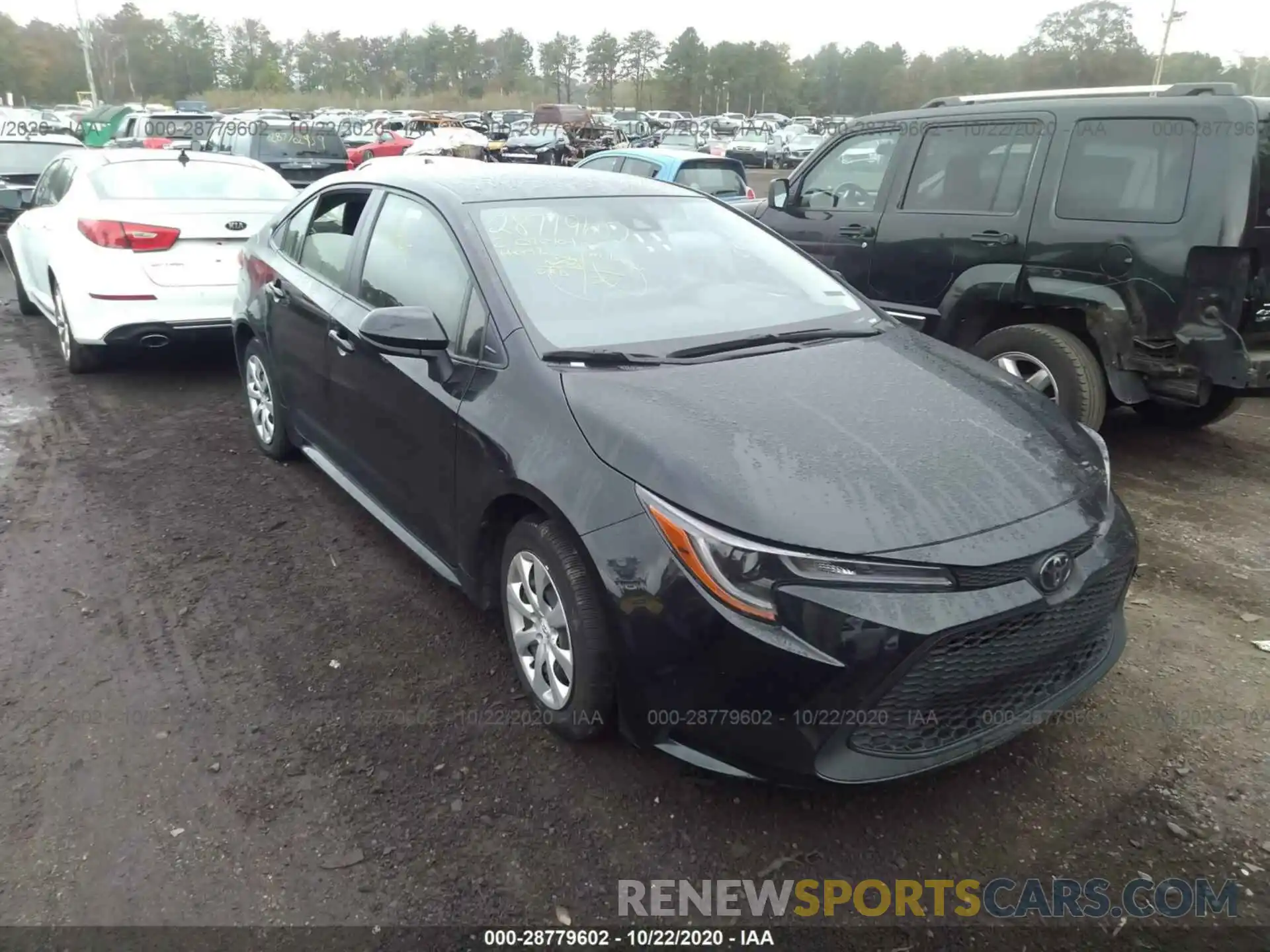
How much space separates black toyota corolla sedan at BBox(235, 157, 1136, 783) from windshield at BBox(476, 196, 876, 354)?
0.04 ft

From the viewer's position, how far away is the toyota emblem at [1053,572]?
2.37 m

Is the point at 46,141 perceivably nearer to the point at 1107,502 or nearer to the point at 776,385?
the point at 776,385

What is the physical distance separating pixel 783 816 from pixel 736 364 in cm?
141

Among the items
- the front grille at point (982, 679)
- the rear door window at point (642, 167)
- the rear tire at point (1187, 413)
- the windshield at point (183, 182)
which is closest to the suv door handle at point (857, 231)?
the rear tire at point (1187, 413)

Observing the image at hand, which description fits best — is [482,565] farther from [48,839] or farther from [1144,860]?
[1144,860]

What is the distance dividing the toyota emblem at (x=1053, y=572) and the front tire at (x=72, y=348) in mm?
6400

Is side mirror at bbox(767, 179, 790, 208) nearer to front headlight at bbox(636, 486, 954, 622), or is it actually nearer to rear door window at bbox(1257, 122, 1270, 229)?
rear door window at bbox(1257, 122, 1270, 229)

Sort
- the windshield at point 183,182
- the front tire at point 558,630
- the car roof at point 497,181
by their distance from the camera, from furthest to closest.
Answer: the windshield at point 183,182, the car roof at point 497,181, the front tire at point 558,630

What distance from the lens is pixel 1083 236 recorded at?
4828 millimetres

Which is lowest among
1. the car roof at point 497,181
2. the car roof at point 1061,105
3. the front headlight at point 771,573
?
the front headlight at point 771,573

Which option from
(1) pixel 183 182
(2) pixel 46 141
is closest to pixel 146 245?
(1) pixel 183 182

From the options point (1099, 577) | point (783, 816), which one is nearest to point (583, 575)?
point (783, 816)

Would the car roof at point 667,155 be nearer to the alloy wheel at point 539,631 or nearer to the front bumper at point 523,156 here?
the alloy wheel at point 539,631

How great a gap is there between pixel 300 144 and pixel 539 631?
14.5 m
